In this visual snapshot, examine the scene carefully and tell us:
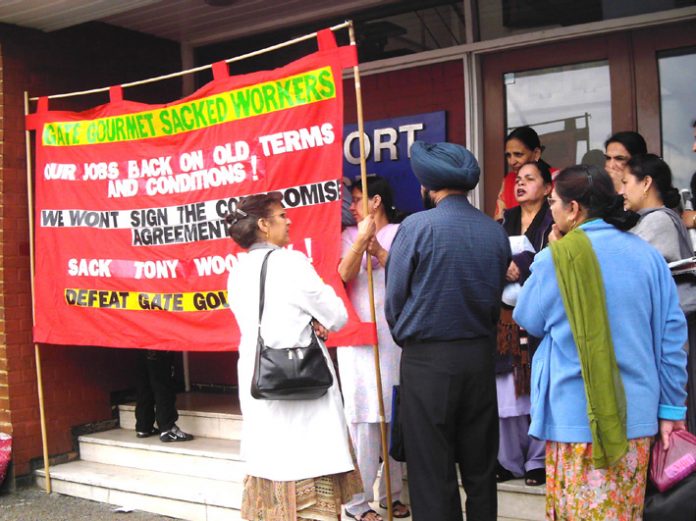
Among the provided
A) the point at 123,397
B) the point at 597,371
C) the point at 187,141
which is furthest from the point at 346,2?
the point at 597,371

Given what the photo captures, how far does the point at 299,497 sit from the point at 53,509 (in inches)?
117

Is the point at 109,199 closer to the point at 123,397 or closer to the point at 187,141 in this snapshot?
the point at 187,141

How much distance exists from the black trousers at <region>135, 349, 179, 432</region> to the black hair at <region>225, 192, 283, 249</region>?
2.67 meters

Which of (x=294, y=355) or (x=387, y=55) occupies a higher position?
(x=387, y=55)

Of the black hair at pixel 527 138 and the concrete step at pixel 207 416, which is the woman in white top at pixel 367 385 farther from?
the concrete step at pixel 207 416

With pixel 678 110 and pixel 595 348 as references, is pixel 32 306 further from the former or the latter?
pixel 678 110

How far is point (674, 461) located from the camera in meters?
2.80

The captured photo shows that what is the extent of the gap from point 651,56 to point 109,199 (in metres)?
3.81

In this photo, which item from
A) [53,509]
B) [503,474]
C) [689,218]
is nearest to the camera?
[689,218]

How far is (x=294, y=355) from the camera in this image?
3303 mm

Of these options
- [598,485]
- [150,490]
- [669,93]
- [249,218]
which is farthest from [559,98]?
[150,490]

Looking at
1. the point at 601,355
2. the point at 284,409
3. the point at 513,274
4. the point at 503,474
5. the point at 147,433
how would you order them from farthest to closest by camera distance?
the point at 147,433 < the point at 503,474 < the point at 513,274 < the point at 284,409 < the point at 601,355

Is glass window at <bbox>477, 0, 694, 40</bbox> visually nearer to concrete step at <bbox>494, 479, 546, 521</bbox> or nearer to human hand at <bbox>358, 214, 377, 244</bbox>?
human hand at <bbox>358, 214, 377, 244</bbox>

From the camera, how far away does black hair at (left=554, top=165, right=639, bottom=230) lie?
115 inches
